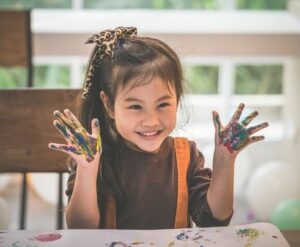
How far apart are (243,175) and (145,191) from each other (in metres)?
1.70

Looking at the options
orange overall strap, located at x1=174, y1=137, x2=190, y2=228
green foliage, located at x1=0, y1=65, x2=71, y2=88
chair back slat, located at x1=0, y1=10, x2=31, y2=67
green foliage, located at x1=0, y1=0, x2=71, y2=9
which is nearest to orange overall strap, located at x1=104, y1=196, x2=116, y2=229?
orange overall strap, located at x1=174, y1=137, x2=190, y2=228

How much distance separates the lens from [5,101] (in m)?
1.12

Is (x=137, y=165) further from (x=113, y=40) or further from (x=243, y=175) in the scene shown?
(x=243, y=175)

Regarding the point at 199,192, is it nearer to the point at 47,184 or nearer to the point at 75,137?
the point at 75,137

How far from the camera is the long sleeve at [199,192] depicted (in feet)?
3.23

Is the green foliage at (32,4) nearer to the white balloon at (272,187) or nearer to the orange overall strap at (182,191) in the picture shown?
the white balloon at (272,187)

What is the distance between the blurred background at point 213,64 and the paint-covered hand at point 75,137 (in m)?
1.63

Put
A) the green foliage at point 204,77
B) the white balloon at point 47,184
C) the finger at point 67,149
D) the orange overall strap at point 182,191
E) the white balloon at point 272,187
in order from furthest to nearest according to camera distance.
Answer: the green foliage at point 204,77
the white balloon at point 47,184
the white balloon at point 272,187
the orange overall strap at point 182,191
the finger at point 67,149

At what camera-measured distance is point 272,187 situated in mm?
2422

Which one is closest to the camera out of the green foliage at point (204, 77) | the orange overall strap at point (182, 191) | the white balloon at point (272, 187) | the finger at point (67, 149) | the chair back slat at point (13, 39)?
the finger at point (67, 149)

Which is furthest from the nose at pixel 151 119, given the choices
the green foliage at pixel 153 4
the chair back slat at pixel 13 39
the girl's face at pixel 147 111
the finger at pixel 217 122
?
the green foliage at pixel 153 4

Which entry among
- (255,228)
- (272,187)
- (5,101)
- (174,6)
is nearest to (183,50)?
(174,6)

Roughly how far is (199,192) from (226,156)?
5.1 inches

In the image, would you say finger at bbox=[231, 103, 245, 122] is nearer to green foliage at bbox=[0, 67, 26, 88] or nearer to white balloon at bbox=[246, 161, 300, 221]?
white balloon at bbox=[246, 161, 300, 221]
